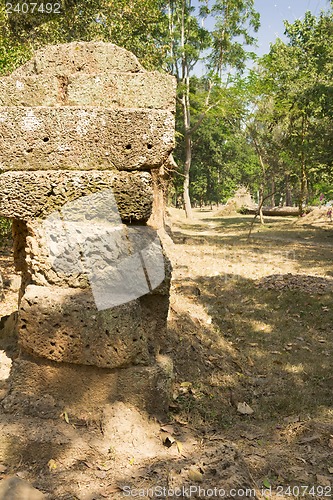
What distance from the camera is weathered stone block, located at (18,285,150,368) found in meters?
2.68

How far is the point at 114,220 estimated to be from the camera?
2908 mm

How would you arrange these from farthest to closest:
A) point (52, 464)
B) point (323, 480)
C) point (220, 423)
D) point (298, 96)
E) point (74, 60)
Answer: point (298, 96) → point (220, 423) → point (74, 60) → point (323, 480) → point (52, 464)

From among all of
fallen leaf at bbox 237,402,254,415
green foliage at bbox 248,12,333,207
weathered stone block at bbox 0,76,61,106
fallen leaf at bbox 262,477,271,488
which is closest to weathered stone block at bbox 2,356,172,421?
fallen leaf at bbox 262,477,271,488

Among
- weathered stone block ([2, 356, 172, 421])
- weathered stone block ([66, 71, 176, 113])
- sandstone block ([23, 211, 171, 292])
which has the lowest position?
weathered stone block ([2, 356, 172, 421])

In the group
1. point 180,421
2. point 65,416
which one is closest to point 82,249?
point 65,416

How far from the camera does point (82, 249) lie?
9.21 ft

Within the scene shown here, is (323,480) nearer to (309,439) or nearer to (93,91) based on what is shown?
(309,439)

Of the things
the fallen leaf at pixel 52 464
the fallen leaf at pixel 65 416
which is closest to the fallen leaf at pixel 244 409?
the fallen leaf at pixel 65 416

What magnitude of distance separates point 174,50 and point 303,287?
18.5m

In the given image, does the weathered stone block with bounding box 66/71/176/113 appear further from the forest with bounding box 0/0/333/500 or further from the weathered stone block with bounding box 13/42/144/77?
the weathered stone block with bounding box 13/42/144/77

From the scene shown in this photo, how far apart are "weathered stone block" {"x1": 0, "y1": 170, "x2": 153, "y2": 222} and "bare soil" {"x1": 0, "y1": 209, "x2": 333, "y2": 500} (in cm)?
123

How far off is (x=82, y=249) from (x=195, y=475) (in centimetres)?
150

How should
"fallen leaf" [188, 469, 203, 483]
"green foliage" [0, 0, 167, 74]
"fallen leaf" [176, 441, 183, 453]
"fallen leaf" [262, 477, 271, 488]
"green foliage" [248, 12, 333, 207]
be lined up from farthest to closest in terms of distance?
"green foliage" [248, 12, 333, 207]
"green foliage" [0, 0, 167, 74]
"fallen leaf" [176, 441, 183, 453]
"fallen leaf" [262, 477, 271, 488]
"fallen leaf" [188, 469, 203, 483]

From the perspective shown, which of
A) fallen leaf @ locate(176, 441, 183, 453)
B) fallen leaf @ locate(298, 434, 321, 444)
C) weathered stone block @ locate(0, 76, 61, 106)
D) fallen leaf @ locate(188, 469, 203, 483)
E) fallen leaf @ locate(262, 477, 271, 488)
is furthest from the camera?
weathered stone block @ locate(0, 76, 61, 106)
